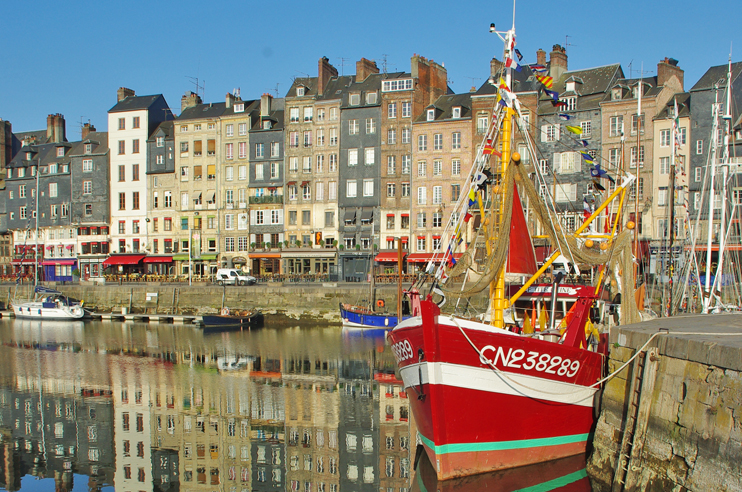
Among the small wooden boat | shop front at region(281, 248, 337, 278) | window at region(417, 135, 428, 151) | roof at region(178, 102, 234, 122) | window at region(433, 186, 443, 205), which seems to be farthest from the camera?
roof at region(178, 102, 234, 122)

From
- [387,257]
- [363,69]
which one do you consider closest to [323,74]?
[363,69]

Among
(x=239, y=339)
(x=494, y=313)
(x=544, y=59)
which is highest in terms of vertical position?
(x=544, y=59)

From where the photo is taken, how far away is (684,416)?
13.3 m

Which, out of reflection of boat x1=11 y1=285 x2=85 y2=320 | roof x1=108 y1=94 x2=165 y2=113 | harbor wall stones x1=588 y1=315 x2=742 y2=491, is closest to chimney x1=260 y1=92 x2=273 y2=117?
roof x1=108 y1=94 x2=165 y2=113

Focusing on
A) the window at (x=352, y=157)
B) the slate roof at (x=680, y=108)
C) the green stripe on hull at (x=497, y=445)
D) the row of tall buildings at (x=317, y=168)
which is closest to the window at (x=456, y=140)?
the row of tall buildings at (x=317, y=168)

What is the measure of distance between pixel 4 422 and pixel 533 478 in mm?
17853

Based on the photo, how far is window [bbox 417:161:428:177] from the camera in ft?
201

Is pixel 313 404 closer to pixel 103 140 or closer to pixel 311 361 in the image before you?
pixel 311 361

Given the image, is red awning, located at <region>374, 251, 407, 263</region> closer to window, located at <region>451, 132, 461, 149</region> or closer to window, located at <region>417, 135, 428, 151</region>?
window, located at <region>417, 135, 428, 151</region>

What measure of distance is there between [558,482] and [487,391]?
309 centimetres

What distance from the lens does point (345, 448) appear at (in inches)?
799

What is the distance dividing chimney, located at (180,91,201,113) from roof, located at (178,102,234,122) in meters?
0.97

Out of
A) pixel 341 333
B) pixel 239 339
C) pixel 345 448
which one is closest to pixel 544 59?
pixel 341 333

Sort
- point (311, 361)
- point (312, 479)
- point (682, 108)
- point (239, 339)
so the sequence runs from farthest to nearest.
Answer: point (682, 108)
point (239, 339)
point (311, 361)
point (312, 479)
